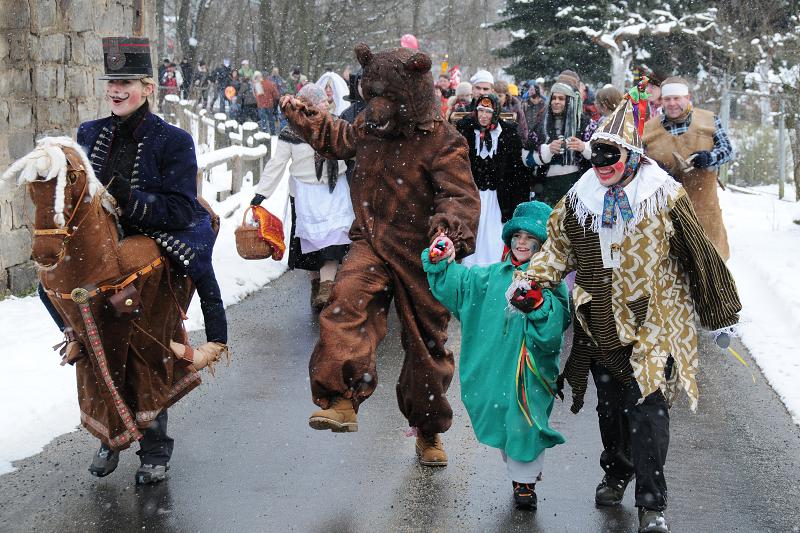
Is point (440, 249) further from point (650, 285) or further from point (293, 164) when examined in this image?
point (293, 164)

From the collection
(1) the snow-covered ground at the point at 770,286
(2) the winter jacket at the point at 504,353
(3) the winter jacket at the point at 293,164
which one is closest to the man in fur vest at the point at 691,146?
(1) the snow-covered ground at the point at 770,286

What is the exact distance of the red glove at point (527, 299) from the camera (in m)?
4.81

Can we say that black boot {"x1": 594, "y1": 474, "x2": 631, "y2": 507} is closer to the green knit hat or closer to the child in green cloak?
the child in green cloak

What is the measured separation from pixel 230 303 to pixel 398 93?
5.05 metres

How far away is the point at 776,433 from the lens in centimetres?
641

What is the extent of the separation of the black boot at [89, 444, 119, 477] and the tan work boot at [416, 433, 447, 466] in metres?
1.51

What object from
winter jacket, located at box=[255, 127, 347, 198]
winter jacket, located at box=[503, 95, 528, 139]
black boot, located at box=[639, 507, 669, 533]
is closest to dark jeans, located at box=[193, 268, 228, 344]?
black boot, located at box=[639, 507, 669, 533]

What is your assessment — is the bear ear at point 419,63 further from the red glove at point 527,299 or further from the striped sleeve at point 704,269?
the striped sleeve at point 704,269

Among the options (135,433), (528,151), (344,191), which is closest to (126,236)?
(135,433)

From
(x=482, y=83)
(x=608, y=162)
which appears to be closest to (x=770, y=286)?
(x=482, y=83)

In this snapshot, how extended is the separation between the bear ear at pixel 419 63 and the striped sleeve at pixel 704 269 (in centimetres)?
148

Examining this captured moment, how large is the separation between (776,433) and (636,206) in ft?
8.11

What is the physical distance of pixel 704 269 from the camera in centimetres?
462

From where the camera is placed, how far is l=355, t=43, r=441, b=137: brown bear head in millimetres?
5398
